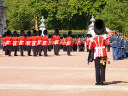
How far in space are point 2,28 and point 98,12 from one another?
85.3 ft

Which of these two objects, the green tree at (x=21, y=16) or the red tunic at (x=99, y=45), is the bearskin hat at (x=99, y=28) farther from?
the green tree at (x=21, y=16)

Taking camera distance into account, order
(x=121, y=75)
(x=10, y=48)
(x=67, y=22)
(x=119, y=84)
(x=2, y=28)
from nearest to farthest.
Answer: (x=119, y=84) → (x=121, y=75) → (x=10, y=48) → (x=2, y=28) → (x=67, y=22)

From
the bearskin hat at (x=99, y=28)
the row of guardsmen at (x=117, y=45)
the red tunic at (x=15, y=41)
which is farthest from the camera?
the red tunic at (x=15, y=41)

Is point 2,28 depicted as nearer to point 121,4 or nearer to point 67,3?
point 121,4

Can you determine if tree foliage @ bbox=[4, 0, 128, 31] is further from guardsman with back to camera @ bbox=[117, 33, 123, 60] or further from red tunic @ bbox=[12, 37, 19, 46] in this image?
guardsman with back to camera @ bbox=[117, 33, 123, 60]

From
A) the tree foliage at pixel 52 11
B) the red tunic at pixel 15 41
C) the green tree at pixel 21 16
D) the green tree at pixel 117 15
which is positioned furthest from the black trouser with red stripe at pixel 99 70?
the green tree at pixel 21 16

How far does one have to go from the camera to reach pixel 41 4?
77.5 m

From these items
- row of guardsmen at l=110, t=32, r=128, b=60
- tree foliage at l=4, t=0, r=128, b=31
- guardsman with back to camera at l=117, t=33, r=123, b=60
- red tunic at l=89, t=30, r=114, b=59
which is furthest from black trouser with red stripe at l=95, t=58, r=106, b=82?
tree foliage at l=4, t=0, r=128, b=31

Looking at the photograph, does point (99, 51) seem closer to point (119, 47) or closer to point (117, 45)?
point (117, 45)

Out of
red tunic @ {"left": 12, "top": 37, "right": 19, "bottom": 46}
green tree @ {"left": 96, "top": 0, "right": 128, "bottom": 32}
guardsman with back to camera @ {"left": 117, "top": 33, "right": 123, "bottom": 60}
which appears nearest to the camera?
guardsman with back to camera @ {"left": 117, "top": 33, "right": 123, "bottom": 60}

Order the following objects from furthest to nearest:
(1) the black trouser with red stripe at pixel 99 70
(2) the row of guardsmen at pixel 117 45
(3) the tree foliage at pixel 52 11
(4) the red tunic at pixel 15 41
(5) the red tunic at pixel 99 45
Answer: (3) the tree foliage at pixel 52 11 → (4) the red tunic at pixel 15 41 → (2) the row of guardsmen at pixel 117 45 → (5) the red tunic at pixel 99 45 → (1) the black trouser with red stripe at pixel 99 70

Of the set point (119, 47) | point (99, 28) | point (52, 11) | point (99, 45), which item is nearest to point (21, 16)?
point (52, 11)

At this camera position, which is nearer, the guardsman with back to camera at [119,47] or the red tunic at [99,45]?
the red tunic at [99,45]

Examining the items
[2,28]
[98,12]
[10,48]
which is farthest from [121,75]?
[98,12]
